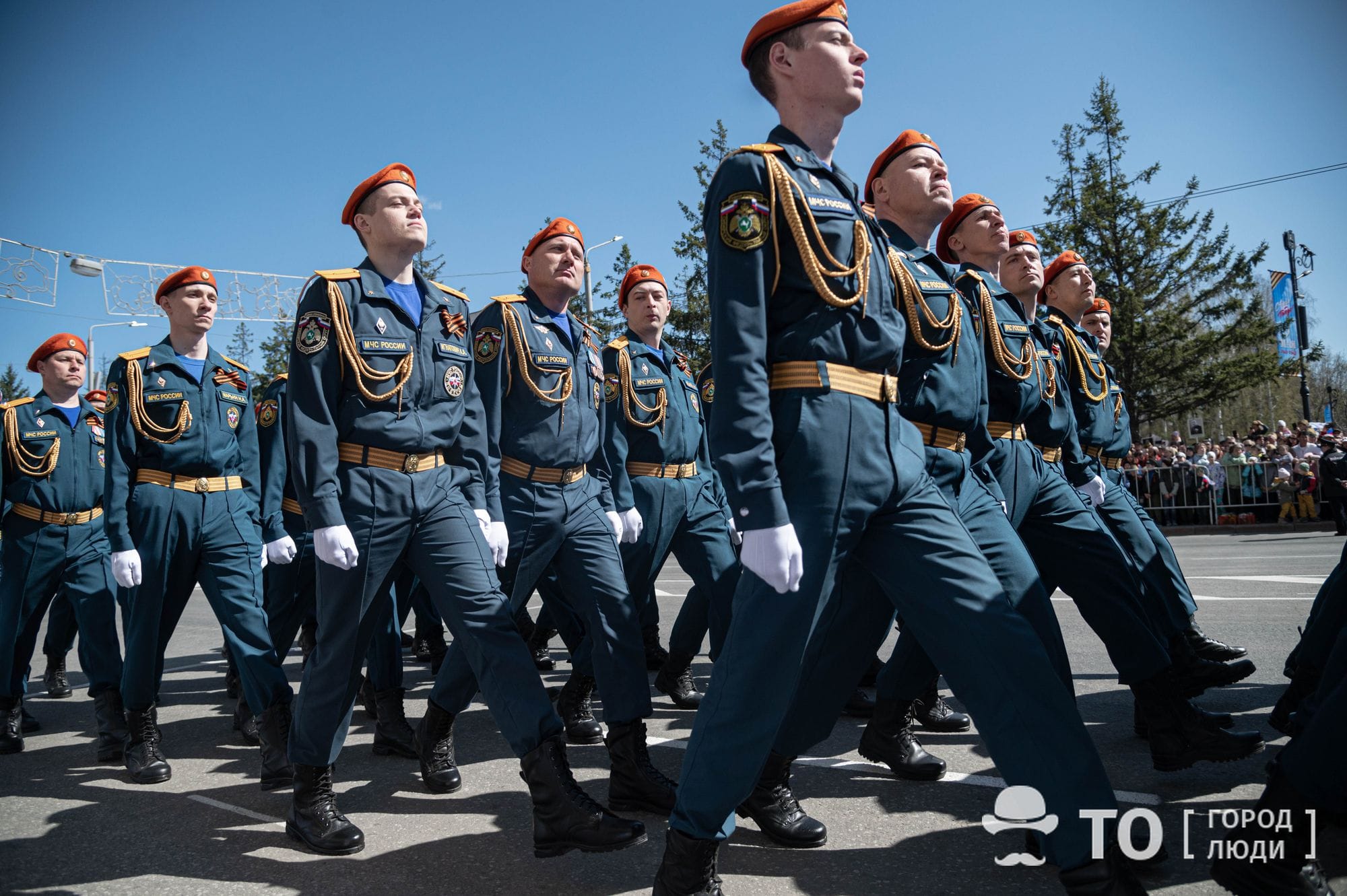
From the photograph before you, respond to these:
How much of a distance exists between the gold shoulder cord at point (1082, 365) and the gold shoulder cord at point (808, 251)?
2.85 meters

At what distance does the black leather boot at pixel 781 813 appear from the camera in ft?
11.1

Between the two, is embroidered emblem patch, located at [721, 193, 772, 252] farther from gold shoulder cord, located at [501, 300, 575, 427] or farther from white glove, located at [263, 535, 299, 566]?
Result: white glove, located at [263, 535, 299, 566]

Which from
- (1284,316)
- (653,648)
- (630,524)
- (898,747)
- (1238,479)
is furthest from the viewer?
(1284,316)

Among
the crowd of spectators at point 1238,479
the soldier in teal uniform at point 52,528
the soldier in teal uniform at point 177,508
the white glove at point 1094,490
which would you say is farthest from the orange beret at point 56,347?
the crowd of spectators at point 1238,479

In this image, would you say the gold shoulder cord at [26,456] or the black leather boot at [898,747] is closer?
the black leather boot at [898,747]

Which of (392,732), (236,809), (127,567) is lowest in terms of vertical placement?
(236,809)

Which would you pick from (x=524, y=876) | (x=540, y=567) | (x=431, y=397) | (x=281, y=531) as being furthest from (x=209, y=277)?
(x=524, y=876)

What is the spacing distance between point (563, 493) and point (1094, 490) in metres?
2.60

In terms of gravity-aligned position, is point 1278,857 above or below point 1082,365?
below

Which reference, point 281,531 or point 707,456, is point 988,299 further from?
point 281,531

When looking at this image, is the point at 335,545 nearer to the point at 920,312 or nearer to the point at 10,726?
the point at 920,312

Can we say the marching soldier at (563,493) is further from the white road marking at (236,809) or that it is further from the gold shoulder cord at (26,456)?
the gold shoulder cord at (26,456)

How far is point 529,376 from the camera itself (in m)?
4.67

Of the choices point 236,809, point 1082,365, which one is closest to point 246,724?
point 236,809
